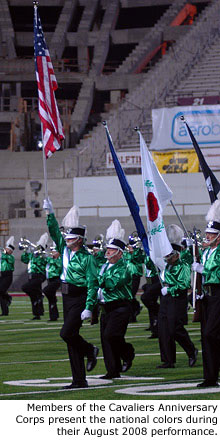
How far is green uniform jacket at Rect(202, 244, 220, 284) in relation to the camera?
1041 cm

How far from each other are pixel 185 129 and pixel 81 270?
26.3 metres

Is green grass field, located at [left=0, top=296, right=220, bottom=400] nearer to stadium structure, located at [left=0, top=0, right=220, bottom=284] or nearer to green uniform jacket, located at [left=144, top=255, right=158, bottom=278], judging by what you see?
green uniform jacket, located at [left=144, top=255, right=158, bottom=278]

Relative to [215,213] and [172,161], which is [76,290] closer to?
[215,213]

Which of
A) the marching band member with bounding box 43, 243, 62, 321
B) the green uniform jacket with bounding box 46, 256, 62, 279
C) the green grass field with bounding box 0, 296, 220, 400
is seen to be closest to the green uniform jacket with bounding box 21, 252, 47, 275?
the marching band member with bounding box 43, 243, 62, 321

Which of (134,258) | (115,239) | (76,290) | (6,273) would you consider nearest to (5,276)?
(6,273)

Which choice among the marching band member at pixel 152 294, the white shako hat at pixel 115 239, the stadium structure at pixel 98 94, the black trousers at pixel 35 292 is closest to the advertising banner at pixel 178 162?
the stadium structure at pixel 98 94

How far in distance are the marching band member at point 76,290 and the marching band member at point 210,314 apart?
3.60 ft

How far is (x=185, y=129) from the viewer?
120ft

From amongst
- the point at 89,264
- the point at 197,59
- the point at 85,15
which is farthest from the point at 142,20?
the point at 89,264

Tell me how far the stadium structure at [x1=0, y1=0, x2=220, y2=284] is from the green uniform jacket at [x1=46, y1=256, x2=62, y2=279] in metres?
10.2

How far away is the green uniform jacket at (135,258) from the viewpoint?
21062mm
